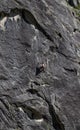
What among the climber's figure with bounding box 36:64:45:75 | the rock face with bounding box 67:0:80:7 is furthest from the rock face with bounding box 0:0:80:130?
the rock face with bounding box 67:0:80:7

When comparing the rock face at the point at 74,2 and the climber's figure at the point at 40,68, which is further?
the rock face at the point at 74,2

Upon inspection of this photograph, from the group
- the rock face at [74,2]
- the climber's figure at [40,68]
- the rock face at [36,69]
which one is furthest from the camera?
the rock face at [74,2]

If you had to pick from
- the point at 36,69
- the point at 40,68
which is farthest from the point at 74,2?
the point at 36,69

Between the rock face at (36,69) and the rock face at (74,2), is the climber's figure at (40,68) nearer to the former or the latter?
the rock face at (36,69)

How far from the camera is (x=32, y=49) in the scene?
81.4 feet

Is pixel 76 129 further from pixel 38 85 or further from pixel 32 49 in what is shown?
pixel 32 49

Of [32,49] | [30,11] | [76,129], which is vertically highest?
[30,11]

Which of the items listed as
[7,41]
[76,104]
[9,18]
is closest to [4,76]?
[7,41]

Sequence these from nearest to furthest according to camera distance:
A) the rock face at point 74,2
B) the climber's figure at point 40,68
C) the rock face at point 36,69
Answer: the rock face at point 36,69 < the climber's figure at point 40,68 < the rock face at point 74,2

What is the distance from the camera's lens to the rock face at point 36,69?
77.7 feet

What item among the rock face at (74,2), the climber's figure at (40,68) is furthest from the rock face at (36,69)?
the rock face at (74,2)

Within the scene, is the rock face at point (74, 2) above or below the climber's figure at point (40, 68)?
above

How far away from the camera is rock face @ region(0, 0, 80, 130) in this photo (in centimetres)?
2369

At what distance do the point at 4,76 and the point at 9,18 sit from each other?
3.82 meters
